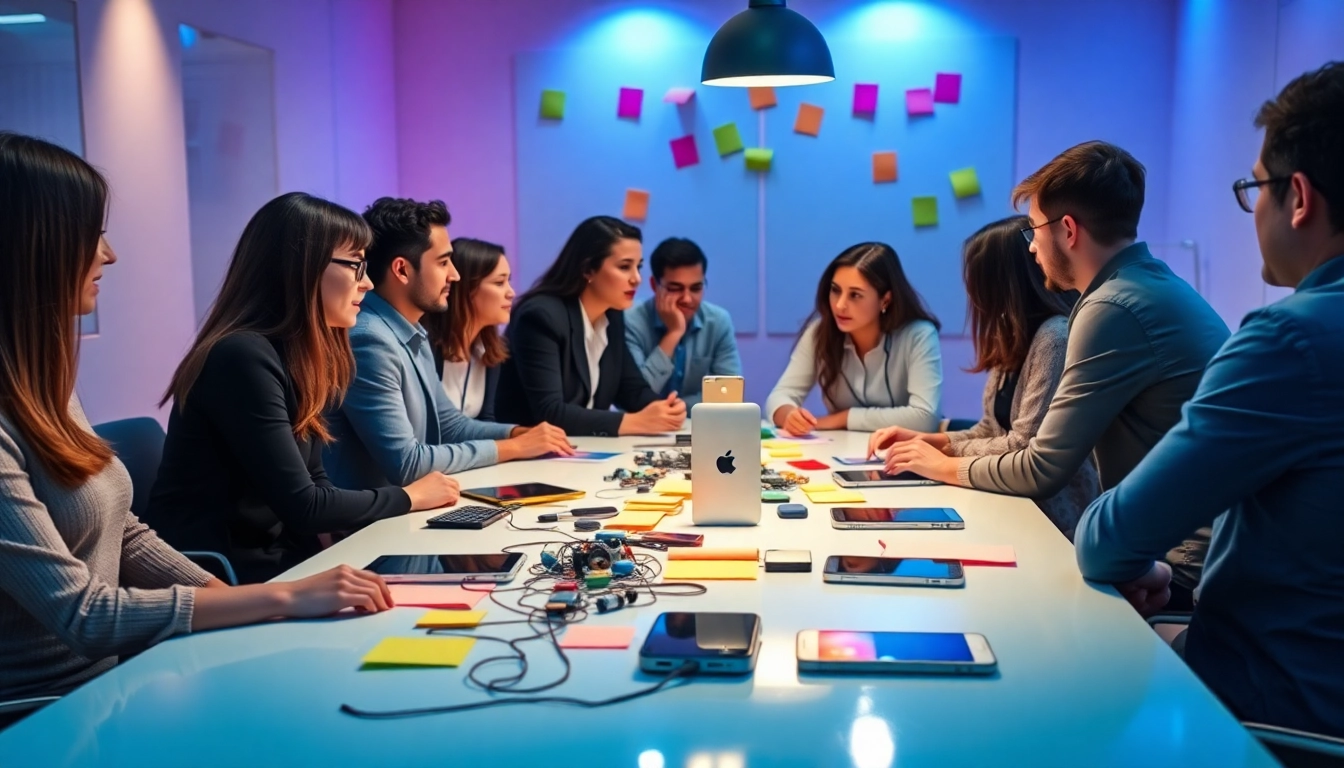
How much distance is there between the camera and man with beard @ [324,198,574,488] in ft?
9.04

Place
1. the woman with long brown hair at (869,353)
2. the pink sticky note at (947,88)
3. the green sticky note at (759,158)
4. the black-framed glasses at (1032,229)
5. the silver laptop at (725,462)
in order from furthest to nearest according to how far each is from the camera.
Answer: the green sticky note at (759,158)
the pink sticky note at (947,88)
the woman with long brown hair at (869,353)
the black-framed glasses at (1032,229)
the silver laptop at (725,462)

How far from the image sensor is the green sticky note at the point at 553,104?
5609mm

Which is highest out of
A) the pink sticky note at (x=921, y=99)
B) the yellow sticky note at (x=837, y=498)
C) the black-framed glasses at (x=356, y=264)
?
the pink sticky note at (x=921, y=99)

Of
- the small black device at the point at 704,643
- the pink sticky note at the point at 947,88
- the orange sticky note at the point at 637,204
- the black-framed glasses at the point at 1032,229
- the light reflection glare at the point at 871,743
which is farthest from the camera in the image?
the orange sticky note at the point at 637,204

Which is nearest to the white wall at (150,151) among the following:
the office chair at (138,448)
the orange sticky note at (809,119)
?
the office chair at (138,448)

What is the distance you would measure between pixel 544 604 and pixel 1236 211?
362 cm

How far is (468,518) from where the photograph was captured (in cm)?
225

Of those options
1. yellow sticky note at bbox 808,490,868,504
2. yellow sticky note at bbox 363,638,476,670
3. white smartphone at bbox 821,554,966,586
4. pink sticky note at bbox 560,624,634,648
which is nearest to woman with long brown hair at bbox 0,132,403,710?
yellow sticky note at bbox 363,638,476,670

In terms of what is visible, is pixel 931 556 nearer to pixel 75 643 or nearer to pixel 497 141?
pixel 75 643

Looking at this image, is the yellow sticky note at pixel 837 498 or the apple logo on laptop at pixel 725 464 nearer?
the apple logo on laptop at pixel 725 464

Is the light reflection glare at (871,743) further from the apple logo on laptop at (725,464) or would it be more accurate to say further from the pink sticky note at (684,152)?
the pink sticky note at (684,152)

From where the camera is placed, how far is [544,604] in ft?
5.44

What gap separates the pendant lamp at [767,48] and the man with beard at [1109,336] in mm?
1043

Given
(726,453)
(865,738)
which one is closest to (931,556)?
(726,453)
